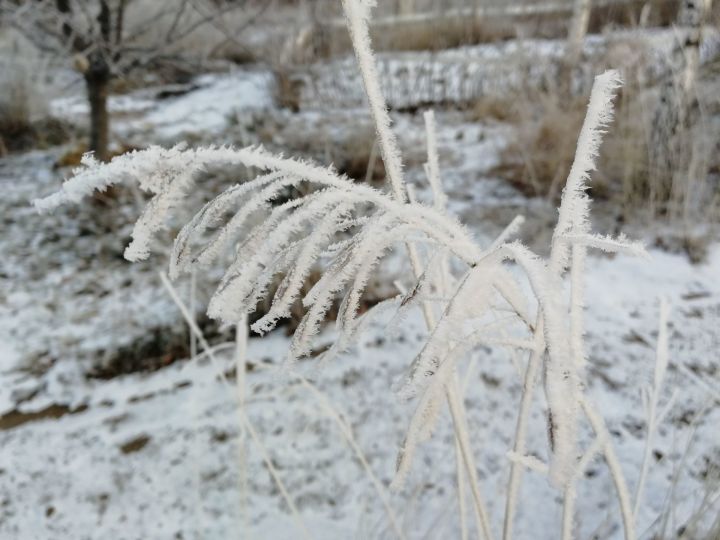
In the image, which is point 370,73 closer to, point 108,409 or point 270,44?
point 108,409

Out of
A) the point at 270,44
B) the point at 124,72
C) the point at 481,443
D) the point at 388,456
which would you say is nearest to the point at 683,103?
the point at 481,443

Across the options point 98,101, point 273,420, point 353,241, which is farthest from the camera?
point 98,101

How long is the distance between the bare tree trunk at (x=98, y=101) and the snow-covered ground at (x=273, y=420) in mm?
859

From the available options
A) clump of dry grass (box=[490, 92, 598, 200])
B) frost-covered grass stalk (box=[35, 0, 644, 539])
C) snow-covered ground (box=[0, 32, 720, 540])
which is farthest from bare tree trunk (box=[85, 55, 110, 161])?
frost-covered grass stalk (box=[35, 0, 644, 539])

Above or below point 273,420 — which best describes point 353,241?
above

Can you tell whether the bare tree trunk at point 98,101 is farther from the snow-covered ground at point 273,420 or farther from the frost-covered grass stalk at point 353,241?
the frost-covered grass stalk at point 353,241

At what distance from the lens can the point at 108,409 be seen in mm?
1798

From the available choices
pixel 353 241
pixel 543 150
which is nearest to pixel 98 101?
pixel 543 150

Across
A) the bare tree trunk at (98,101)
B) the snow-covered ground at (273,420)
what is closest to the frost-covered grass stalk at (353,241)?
the snow-covered ground at (273,420)

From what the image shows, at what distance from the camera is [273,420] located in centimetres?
174

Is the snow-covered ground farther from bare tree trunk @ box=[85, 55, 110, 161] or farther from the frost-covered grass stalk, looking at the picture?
bare tree trunk @ box=[85, 55, 110, 161]

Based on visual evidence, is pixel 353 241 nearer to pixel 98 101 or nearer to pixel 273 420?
pixel 273 420

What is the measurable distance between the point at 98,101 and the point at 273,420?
2.48 meters

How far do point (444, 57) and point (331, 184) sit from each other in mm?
6007
